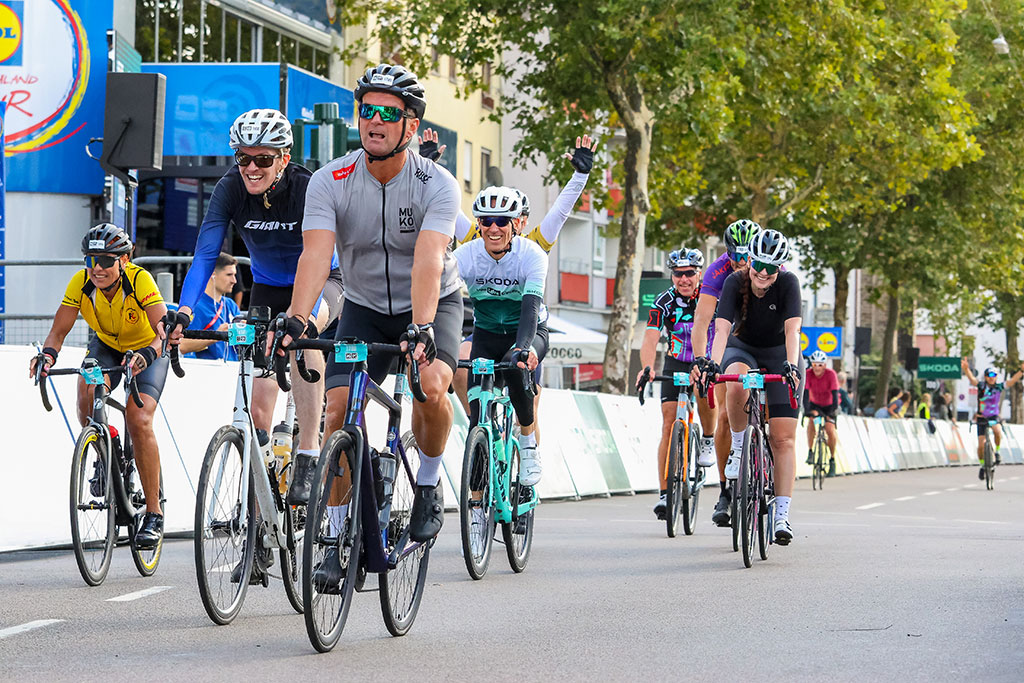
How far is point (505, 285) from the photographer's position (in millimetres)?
10805

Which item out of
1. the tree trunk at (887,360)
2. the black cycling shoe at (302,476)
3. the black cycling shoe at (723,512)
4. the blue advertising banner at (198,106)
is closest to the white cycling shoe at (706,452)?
the black cycling shoe at (723,512)

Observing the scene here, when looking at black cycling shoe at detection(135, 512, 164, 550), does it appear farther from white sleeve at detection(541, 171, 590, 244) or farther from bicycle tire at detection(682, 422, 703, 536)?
bicycle tire at detection(682, 422, 703, 536)

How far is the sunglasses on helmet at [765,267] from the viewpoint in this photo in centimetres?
1155

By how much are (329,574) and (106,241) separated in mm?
3690

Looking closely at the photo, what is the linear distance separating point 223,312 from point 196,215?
19863mm

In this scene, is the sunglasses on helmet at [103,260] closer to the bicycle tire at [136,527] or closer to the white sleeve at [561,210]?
the bicycle tire at [136,527]

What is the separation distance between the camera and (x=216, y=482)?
7457mm

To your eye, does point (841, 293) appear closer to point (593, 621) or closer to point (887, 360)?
point (887, 360)

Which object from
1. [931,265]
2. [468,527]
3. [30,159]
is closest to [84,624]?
[468,527]

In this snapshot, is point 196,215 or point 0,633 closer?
point 0,633

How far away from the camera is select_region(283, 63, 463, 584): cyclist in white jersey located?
24.7 ft

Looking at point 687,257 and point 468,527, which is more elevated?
point 687,257

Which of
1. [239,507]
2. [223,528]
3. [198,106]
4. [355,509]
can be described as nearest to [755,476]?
[239,507]

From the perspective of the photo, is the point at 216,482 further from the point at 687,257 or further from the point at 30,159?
the point at 30,159
